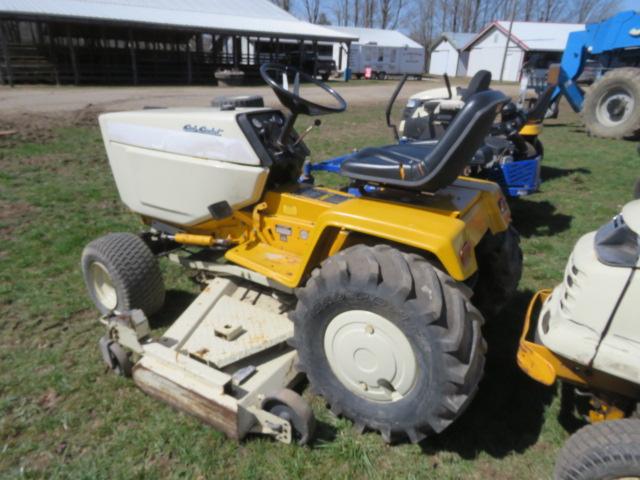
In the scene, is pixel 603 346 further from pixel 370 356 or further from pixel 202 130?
pixel 202 130

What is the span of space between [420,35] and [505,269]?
60949 millimetres

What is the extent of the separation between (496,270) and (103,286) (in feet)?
8.19

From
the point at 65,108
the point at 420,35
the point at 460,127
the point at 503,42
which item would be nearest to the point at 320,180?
the point at 460,127

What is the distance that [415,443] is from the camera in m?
2.21

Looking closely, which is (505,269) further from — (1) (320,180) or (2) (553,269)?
(1) (320,180)

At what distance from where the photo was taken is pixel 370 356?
213 centimetres

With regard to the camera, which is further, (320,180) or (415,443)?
(320,180)

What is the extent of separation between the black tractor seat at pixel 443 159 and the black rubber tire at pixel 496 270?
0.72 m

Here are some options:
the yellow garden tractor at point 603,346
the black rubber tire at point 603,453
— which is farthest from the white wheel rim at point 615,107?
the black rubber tire at point 603,453

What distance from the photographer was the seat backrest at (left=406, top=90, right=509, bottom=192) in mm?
2072

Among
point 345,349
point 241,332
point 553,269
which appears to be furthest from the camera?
point 553,269

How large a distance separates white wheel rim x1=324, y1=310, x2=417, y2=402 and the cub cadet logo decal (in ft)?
4.19

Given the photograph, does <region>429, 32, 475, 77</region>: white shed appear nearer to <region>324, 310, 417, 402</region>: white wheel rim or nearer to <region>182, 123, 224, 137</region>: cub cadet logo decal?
<region>182, 123, 224, 137</region>: cub cadet logo decal

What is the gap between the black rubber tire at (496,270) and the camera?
2768 mm
